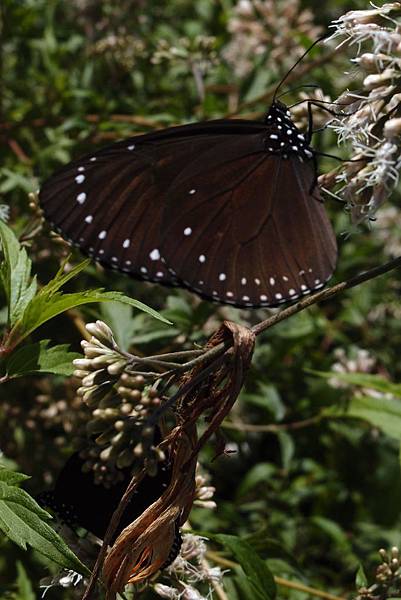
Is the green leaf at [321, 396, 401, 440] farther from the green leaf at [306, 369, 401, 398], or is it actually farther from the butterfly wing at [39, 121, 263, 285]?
the butterfly wing at [39, 121, 263, 285]

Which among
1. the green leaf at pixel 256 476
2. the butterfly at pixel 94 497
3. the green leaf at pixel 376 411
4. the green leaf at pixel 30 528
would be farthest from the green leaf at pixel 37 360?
the green leaf at pixel 256 476

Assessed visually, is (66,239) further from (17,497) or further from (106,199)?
(17,497)

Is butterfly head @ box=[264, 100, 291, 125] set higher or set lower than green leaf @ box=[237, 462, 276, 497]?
higher

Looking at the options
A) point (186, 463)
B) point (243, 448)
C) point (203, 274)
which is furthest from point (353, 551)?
point (186, 463)

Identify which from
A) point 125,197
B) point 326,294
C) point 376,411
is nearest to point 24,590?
point 125,197

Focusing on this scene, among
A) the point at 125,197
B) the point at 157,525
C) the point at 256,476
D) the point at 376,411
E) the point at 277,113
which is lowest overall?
the point at 256,476

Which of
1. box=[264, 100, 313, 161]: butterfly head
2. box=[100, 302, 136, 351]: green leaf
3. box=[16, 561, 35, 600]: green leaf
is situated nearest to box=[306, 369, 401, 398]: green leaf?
box=[100, 302, 136, 351]: green leaf

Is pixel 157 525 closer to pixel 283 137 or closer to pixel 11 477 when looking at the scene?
pixel 11 477
